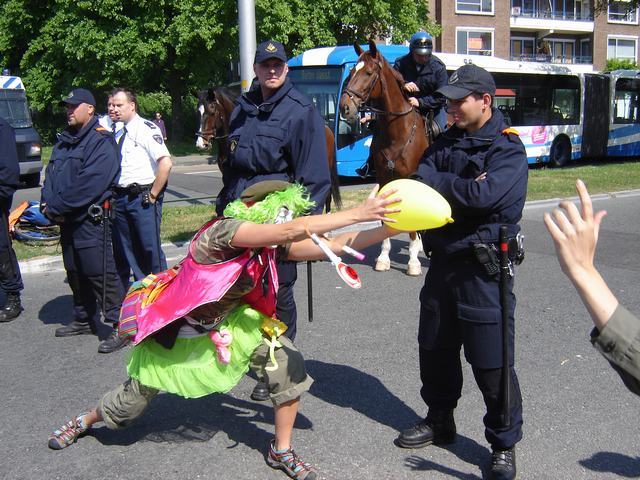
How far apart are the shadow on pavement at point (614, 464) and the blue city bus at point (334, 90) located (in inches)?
528

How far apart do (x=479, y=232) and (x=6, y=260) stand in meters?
4.73

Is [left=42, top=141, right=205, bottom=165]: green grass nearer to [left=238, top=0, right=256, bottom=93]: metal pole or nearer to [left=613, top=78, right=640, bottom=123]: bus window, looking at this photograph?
[left=613, top=78, right=640, bottom=123]: bus window

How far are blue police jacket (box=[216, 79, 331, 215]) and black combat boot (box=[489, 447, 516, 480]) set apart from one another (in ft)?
5.56

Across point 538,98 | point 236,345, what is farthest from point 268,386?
point 538,98

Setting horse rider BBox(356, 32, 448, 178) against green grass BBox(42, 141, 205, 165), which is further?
green grass BBox(42, 141, 205, 165)

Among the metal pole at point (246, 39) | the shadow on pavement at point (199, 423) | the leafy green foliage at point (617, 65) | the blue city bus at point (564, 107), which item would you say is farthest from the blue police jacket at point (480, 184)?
the leafy green foliage at point (617, 65)

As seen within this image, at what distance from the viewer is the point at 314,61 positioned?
1692 cm

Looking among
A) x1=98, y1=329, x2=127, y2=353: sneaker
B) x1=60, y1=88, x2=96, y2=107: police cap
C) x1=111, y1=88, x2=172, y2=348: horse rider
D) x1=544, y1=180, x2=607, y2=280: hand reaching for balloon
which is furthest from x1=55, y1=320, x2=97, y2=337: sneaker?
x1=544, y1=180, x2=607, y2=280: hand reaching for balloon

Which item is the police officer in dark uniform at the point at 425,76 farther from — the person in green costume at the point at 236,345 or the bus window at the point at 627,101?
the bus window at the point at 627,101

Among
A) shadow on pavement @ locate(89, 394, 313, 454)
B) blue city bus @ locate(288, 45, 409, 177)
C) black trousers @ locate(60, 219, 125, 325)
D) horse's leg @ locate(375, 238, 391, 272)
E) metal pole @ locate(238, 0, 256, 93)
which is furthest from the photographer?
blue city bus @ locate(288, 45, 409, 177)

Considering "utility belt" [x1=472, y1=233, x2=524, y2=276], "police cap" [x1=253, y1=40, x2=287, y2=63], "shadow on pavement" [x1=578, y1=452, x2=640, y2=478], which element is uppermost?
"police cap" [x1=253, y1=40, x2=287, y2=63]

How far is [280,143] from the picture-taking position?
4.19m

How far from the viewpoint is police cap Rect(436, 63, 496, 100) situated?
11.0 ft

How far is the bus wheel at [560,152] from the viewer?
2197 cm
